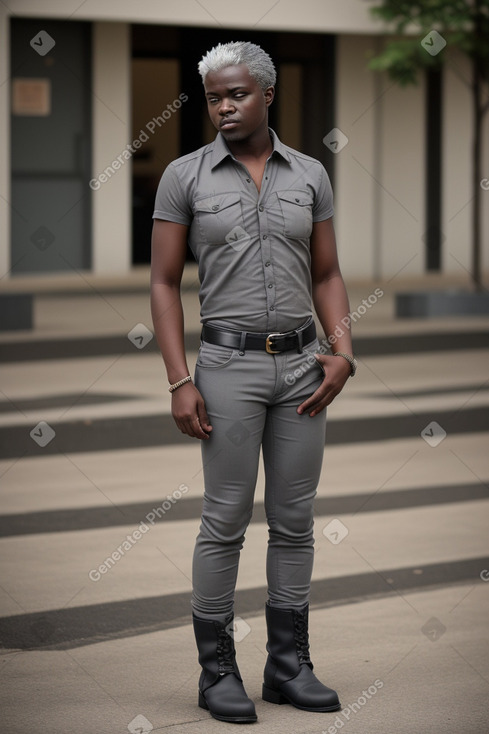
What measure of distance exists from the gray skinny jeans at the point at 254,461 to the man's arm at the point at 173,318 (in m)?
0.07

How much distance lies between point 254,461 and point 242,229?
0.67 m

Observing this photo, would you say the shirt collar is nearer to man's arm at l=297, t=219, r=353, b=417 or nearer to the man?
the man

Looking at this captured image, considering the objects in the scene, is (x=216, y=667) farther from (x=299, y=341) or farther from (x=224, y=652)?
(x=299, y=341)

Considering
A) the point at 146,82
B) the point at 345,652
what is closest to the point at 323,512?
the point at 345,652

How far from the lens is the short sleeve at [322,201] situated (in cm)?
400

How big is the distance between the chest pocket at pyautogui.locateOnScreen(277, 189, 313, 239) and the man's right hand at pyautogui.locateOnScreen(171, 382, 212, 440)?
1.75ft

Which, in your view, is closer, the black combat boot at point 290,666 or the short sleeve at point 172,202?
the short sleeve at point 172,202

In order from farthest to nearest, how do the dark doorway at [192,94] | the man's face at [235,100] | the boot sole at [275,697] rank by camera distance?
the dark doorway at [192,94] < the boot sole at [275,697] < the man's face at [235,100]

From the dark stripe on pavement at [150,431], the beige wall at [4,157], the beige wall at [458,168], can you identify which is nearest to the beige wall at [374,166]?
the beige wall at [458,168]

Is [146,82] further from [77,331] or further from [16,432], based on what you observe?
[16,432]

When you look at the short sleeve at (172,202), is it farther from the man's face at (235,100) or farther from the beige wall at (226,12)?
the beige wall at (226,12)

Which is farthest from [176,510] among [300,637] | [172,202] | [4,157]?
[4,157]

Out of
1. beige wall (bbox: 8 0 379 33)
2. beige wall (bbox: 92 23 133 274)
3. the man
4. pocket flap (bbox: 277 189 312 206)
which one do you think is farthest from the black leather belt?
beige wall (bbox: 92 23 133 274)

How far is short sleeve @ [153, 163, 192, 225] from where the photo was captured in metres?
3.87
